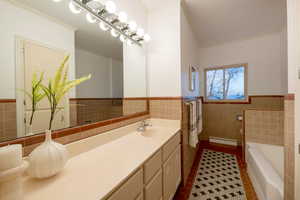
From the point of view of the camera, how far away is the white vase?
0.61m

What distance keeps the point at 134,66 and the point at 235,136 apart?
2.75 m

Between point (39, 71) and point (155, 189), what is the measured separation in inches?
45.7

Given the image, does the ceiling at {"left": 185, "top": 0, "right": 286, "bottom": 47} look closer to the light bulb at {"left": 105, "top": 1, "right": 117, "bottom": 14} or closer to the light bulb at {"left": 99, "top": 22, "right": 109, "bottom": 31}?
the light bulb at {"left": 105, "top": 1, "right": 117, "bottom": 14}

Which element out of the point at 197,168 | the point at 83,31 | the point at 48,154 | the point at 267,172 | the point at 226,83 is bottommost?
the point at 197,168

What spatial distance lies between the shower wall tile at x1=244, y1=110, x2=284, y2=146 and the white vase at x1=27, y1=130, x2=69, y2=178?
101 inches

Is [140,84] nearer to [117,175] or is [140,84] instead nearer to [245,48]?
[117,175]

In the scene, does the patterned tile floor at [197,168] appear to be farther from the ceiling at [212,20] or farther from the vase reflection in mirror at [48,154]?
the ceiling at [212,20]

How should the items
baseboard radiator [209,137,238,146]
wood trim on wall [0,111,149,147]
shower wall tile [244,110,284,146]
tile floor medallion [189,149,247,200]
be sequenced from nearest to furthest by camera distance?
wood trim on wall [0,111,149,147] → tile floor medallion [189,149,247,200] → shower wall tile [244,110,284,146] → baseboard radiator [209,137,238,146]

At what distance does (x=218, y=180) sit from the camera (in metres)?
1.71

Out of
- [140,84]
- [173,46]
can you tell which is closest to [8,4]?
[140,84]

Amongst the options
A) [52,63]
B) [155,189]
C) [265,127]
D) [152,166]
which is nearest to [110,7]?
[52,63]

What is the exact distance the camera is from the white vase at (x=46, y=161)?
0.61 metres

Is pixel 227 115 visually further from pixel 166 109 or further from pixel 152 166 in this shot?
pixel 152 166

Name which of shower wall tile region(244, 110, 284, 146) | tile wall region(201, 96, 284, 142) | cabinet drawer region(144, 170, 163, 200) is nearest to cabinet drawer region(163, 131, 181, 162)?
cabinet drawer region(144, 170, 163, 200)
